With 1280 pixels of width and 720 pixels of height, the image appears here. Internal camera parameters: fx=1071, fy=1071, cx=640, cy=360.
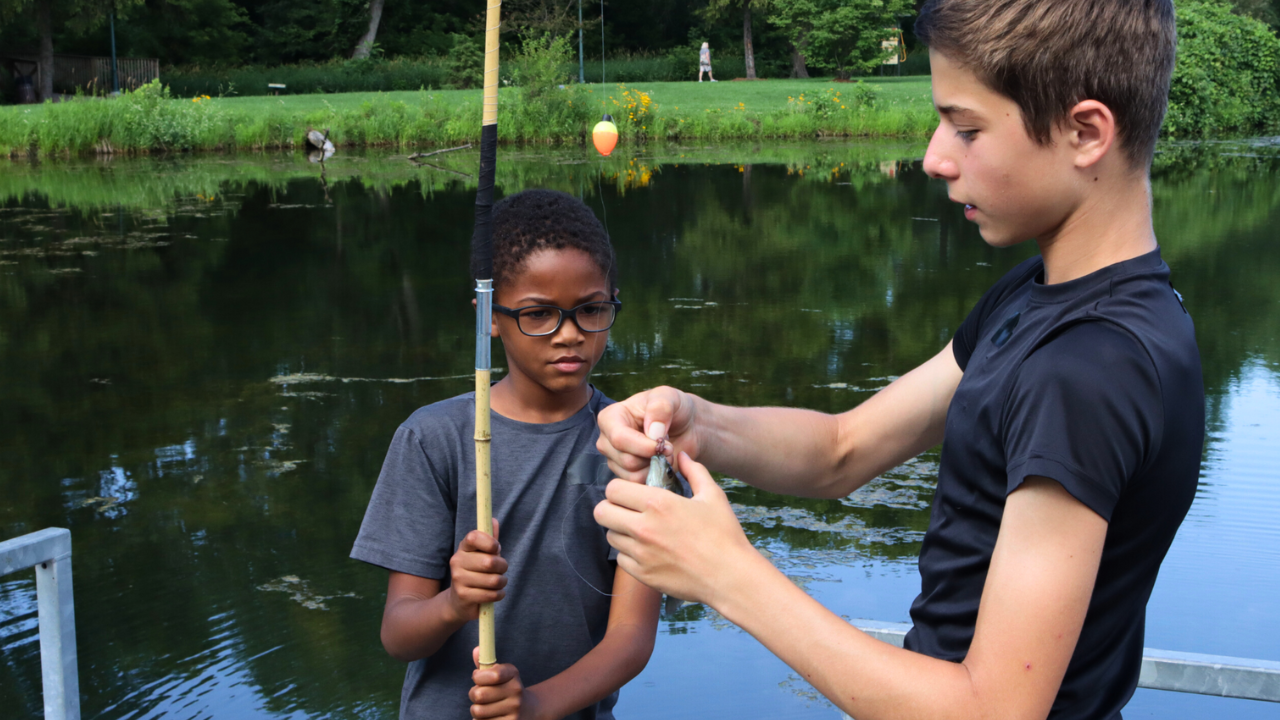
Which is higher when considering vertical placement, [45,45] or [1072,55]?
[45,45]

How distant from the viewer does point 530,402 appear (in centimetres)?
186

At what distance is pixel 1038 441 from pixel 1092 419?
0.05m

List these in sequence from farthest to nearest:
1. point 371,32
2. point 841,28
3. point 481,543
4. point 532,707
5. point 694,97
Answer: point 371,32
point 841,28
point 694,97
point 532,707
point 481,543

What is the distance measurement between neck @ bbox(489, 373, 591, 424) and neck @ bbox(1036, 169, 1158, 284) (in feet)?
3.07

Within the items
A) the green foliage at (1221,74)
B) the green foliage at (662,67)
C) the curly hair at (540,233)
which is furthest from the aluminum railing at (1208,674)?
the green foliage at (662,67)

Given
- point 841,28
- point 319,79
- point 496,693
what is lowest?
point 496,693

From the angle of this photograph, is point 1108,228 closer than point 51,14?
Yes

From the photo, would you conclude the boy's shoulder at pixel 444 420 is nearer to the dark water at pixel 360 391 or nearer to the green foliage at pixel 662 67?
the dark water at pixel 360 391

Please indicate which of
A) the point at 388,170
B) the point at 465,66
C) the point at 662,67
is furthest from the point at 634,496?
the point at 662,67

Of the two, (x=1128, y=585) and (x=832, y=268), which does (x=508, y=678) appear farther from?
(x=832, y=268)

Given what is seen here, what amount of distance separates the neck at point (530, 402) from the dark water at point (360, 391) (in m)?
0.48

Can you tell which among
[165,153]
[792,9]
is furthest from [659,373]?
[792,9]

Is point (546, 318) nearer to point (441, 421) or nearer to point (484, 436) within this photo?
point (441, 421)

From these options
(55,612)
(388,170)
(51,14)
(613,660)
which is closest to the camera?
(613,660)
